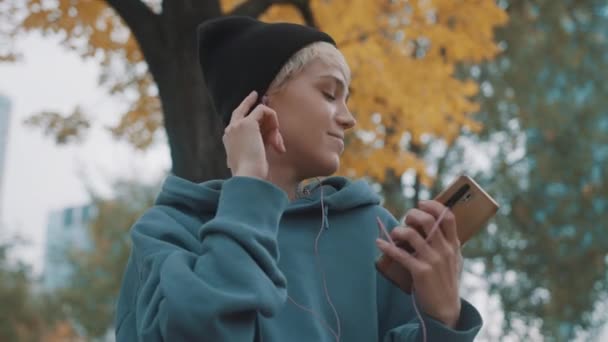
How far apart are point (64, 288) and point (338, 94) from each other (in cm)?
2207

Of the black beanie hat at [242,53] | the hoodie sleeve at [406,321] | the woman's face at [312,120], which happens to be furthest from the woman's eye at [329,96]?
the hoodie sleeve at [406,321]

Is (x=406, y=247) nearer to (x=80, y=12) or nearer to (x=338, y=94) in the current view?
(x=338, y=94)

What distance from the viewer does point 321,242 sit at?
5.98 ft

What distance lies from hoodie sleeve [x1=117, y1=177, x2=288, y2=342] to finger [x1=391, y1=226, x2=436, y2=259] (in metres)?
0.25

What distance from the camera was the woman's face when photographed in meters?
1.86

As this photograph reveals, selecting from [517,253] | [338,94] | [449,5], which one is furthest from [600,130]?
[338,94]

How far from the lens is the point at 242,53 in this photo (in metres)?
1.97

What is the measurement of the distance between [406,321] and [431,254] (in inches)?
10.8

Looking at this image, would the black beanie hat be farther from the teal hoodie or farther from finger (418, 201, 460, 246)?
finger (418, 201, 460, 246)

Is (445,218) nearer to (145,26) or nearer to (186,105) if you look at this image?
(186,105)

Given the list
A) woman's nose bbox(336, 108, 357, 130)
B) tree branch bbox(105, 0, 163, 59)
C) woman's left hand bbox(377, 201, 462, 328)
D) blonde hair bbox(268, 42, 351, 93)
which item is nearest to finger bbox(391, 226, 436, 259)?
woman's left hand bbox(377, 201, 462, 328)

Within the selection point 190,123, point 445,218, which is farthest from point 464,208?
point 190,123

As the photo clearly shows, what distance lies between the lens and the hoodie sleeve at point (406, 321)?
164 centimetres

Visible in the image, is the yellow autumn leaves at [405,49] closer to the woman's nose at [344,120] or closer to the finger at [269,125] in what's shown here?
the woman's nose at [344,120]
